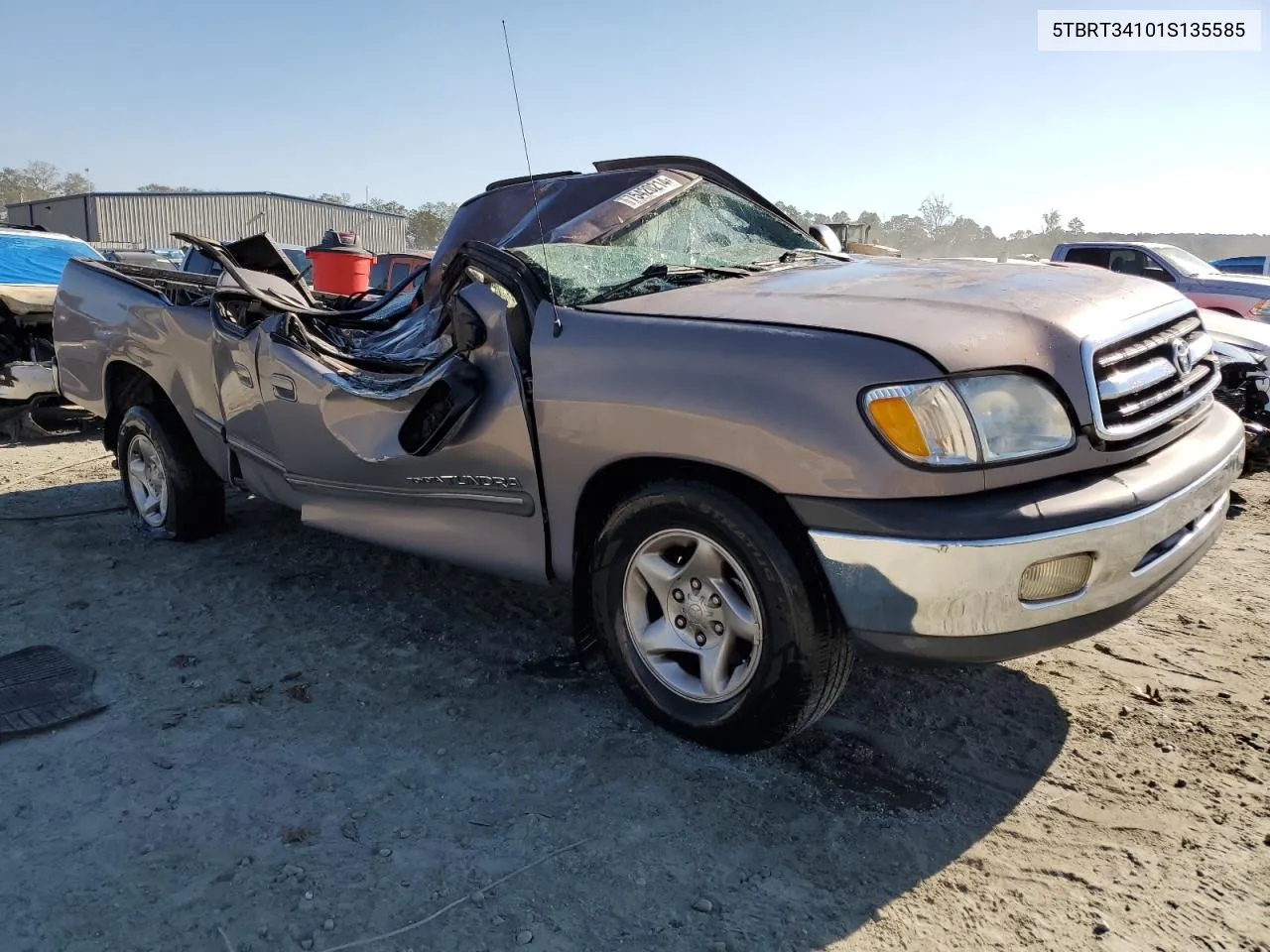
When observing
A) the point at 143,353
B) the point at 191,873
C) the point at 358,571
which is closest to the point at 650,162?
the point at 358,571

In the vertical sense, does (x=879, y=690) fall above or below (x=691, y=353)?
below

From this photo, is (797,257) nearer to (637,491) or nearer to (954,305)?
(954,305)

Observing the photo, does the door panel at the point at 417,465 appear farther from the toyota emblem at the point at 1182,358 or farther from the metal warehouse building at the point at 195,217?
the metal warehouse building at the point at 195,217

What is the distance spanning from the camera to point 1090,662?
343 cm

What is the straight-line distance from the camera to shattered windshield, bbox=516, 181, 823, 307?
3.15 meters

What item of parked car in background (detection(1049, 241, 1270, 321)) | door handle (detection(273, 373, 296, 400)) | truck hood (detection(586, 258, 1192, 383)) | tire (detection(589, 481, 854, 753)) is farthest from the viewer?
parked car in background (detection(1049, 241, 1270, 321))

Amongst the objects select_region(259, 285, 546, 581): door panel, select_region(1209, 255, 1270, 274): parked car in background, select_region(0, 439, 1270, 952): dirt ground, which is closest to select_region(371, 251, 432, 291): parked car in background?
select_region(259, 285, 546, 581): door panel

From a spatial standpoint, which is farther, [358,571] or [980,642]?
[358,571]

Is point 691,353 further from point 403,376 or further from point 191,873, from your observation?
point 191,873

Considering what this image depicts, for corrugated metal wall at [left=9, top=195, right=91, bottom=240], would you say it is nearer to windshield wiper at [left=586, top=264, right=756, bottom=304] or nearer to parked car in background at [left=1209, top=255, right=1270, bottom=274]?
parked car in background at [left=1209, top=255, right=1270, bottom=274]

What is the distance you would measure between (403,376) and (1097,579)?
248cm

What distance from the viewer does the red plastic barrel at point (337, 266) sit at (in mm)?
10883

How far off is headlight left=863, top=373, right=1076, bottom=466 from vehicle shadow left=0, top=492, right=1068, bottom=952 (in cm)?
58

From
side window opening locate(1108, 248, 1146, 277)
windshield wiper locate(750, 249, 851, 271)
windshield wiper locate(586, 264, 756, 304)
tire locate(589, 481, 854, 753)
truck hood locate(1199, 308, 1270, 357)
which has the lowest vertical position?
tire locate(589, 481, 854, 753)
